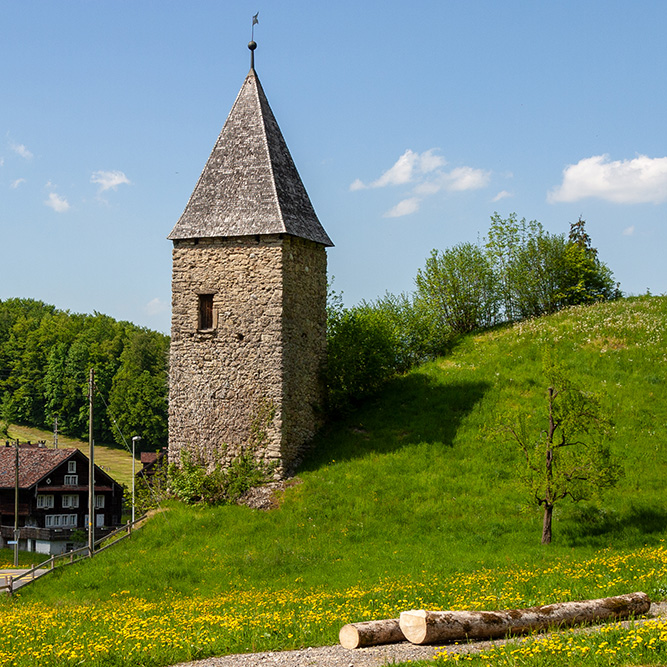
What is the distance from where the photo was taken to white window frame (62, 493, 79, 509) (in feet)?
198

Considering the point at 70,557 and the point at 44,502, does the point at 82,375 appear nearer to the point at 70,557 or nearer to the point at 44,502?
the point at 44,502

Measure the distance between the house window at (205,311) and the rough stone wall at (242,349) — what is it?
210 millimetres

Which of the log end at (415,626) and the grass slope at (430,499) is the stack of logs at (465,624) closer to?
the log end at (415,626)

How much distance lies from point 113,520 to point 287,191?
43.8 m

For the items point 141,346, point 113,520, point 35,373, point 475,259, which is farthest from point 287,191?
point 35,373

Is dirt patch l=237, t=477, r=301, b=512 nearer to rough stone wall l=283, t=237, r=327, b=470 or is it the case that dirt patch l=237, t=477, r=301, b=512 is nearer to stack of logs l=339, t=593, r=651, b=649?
rough stone wall l=283, t=237, r=327, b=470

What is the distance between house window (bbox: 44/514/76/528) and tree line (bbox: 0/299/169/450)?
72.2ft

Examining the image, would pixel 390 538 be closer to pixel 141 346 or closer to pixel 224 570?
pixel 224 570

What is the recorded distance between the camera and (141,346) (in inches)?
3725

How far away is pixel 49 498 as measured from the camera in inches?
2335

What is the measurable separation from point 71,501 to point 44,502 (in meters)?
2.41

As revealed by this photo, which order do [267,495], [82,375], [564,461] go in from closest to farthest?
[564,461] → [267,495] → [82,375]

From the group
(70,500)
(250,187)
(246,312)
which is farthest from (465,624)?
(70,500)

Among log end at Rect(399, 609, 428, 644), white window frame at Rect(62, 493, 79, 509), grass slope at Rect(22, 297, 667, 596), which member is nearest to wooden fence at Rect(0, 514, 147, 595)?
grass slope at Rect(22, 297, 667, 596)
